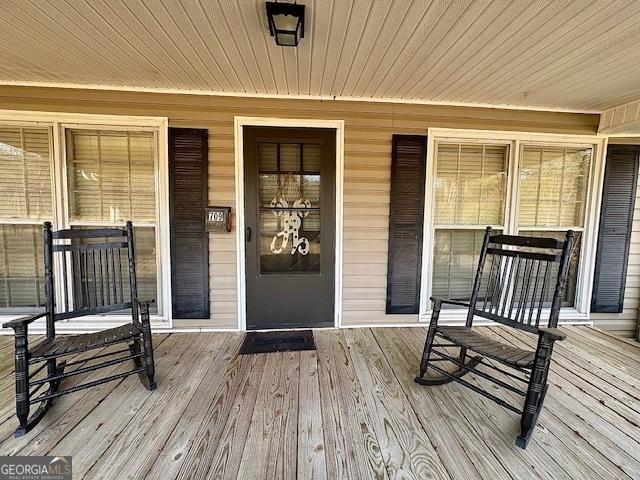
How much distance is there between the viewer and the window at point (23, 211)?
2953 millimetres

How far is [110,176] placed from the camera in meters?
3.06

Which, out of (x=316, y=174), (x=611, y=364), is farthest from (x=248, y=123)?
(x=611, y=364)

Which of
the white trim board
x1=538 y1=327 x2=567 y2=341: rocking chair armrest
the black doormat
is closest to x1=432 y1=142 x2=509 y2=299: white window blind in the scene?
the white trim board

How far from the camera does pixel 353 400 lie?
208 centimetres

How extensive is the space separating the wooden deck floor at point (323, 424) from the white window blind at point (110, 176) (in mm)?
1445

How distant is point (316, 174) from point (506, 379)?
243 centimetres

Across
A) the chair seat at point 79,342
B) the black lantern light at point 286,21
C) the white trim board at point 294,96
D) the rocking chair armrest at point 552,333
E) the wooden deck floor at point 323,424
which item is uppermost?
the white trim board at point 294,96

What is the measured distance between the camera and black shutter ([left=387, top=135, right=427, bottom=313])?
126 inches

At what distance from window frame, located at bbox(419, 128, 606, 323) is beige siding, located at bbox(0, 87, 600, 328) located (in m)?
0.09

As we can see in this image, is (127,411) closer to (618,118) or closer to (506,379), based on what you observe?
(506,379)

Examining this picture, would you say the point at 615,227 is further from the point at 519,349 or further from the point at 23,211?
the point at 23,211

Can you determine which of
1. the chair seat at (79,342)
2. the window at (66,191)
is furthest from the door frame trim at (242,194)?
the chair seat at (79,342)

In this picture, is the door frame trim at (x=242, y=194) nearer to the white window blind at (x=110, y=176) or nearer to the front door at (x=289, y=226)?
the front door at (x=289, y=226)

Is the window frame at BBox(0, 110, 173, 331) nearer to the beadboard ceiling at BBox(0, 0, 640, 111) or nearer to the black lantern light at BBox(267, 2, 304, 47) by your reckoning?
the beadboard ceiling at BBox(0, 0, 640, 111)
